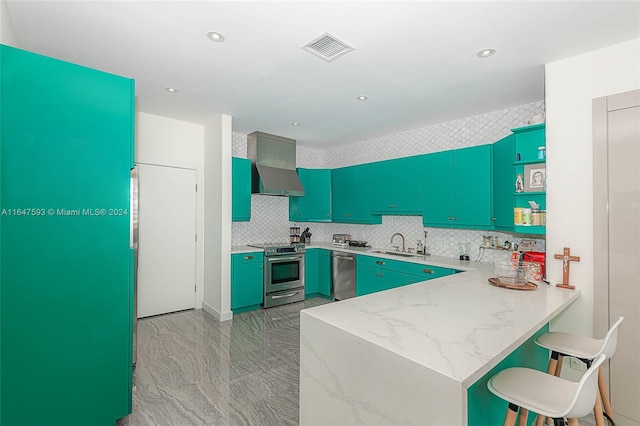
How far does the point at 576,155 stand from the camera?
2461 mm

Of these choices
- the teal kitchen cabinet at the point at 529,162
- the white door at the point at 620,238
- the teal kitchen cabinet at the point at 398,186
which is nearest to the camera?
the white door at the point at 620,238

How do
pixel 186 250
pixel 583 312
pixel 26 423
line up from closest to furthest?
pixel 26 423 → pixel 583 312 → pixel 186 250

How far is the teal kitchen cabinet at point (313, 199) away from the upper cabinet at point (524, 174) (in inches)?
118

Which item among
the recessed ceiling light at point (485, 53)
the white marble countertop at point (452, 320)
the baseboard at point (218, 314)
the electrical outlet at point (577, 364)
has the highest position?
the recessed ceiling light at point (485, 53)

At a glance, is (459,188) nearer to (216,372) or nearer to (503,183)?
(503,183)

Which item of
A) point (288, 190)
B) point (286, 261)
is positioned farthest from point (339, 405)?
point (288, 190)

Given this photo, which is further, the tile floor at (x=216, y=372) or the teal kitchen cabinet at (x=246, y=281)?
the teal kitchen cabinet at (x=246, y=281)

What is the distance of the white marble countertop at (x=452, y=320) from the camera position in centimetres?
123

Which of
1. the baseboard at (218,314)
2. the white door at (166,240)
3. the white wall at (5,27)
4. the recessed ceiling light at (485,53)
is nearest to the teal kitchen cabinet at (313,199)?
the white door at (166,240)

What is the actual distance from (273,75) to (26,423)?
2956 mm

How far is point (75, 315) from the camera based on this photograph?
1861 mm

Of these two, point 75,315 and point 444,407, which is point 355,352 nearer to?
point 444,407

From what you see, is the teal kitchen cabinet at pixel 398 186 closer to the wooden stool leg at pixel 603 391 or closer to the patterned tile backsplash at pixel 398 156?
the patterned tile backsplash at pixel 398 156

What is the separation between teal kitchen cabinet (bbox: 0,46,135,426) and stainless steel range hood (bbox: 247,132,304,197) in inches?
110
